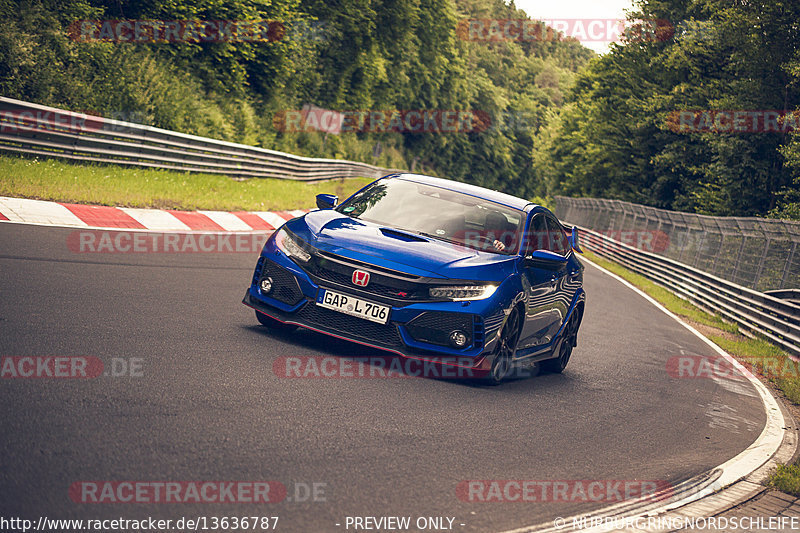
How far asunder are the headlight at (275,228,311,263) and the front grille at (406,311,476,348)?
1069 mm

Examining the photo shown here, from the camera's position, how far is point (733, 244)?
20.8 m

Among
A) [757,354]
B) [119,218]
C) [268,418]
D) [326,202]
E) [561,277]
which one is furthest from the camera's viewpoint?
[757,354]

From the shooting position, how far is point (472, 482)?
192 inches

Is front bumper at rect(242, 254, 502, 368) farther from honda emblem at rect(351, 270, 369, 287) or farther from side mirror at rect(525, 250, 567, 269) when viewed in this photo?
side mirror at rect(525, 250, 567, 269)

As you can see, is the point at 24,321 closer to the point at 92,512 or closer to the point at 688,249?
the point at 92,512

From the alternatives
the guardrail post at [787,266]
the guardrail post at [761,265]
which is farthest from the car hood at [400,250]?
the guardrail post at [761,265]

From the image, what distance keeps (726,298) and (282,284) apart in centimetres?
1466

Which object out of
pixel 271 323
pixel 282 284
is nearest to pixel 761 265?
pixel 271 323

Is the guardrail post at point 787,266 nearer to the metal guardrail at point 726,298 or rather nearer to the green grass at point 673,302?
the metal guardrail at point 726,298

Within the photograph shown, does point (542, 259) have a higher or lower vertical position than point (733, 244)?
higher

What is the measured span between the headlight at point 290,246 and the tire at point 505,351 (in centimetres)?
170

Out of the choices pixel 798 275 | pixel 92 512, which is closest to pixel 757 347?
pixel 798 275

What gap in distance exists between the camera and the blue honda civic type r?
23.0ft

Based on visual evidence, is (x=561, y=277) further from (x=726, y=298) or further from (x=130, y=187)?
(x=726, y=298)
